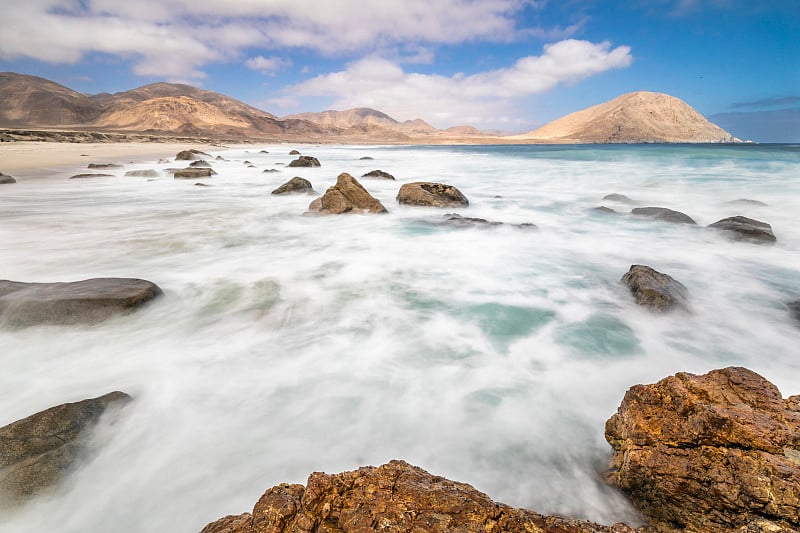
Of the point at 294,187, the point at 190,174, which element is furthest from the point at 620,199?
the point at 190,174

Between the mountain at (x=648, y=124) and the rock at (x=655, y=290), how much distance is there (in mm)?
121640

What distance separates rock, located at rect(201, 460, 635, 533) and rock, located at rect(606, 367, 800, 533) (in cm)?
39

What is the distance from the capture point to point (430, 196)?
10.4 metres

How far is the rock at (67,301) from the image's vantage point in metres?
3.58

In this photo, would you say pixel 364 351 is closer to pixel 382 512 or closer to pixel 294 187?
pixel 382 512

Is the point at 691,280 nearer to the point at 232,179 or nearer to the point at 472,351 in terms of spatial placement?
the point at 472,351

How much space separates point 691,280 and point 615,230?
3076mm

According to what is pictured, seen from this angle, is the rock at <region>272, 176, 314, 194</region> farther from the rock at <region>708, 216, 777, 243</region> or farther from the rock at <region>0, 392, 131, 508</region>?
the rock at <region>708, 216, 777, 243</region>

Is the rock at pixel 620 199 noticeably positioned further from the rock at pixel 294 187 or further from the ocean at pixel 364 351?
the rock at pixel 294 187

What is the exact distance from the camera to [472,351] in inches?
143

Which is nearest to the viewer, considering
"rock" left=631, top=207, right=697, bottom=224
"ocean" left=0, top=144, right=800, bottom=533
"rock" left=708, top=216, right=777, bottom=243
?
Result: "ocean" left=0, top=144, right=800, bottom=533

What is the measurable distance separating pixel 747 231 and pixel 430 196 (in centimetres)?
659

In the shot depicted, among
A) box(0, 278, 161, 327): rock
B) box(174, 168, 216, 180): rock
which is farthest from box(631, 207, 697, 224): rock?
box(174, 168, 216, 180): rock

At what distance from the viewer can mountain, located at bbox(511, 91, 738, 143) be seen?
111312 millimetres
